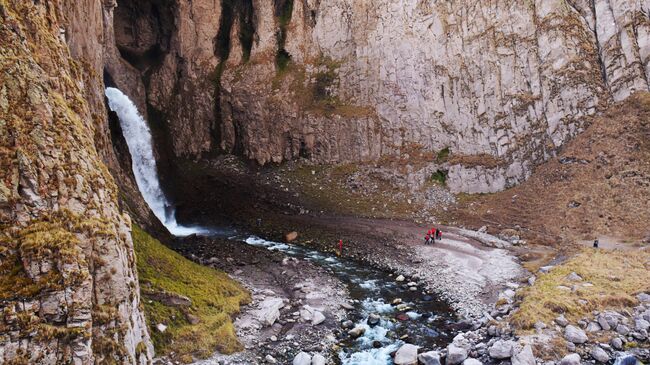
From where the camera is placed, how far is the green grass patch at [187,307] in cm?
1639

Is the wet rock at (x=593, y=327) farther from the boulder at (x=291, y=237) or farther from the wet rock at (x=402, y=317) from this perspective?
the boulder at (x=291, y=237)

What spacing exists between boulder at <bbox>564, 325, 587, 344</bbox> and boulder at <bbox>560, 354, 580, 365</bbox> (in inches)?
54.9

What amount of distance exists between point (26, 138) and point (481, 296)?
22199 mm

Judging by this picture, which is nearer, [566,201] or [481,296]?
[481,296]

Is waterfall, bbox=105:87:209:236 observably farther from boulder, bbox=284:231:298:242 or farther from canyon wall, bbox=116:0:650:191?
boulder, bbox=284:231:298:242

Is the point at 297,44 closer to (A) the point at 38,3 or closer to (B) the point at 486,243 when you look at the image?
(B) the point at 486,243

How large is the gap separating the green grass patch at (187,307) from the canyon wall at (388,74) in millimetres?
24277

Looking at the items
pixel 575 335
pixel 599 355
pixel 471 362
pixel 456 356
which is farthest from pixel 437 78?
pixel 471 362

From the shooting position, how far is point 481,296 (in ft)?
75.7

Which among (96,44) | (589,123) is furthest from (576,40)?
(96,44)

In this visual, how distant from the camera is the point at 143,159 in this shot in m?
40.4

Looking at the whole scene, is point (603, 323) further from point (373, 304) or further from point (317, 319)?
point (317, 319)

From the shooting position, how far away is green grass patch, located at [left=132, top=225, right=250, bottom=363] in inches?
645

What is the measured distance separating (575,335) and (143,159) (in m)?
37.8
